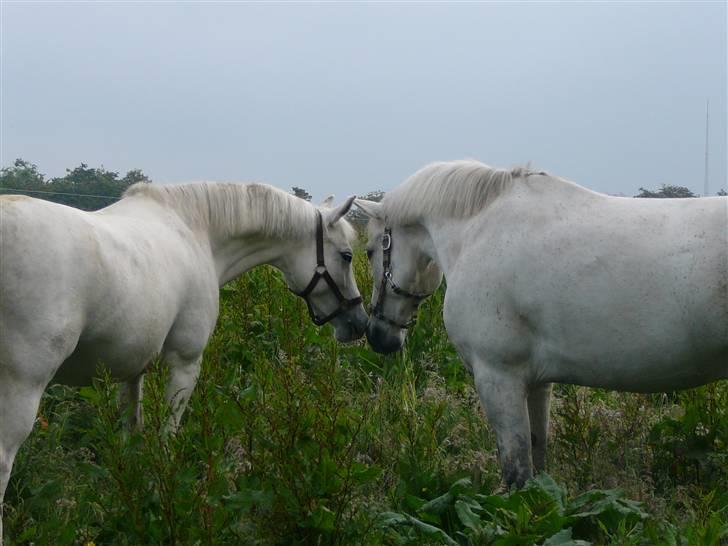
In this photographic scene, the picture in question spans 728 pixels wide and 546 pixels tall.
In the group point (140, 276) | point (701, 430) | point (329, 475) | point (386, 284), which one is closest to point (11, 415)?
point (140, 276)

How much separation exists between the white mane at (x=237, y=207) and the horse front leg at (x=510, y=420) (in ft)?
5.76

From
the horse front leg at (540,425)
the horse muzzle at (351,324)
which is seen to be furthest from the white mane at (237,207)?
the horse front leg at (540,425)

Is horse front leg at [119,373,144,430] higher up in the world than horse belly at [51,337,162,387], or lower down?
lower down

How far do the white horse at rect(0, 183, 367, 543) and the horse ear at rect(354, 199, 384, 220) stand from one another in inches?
9.5

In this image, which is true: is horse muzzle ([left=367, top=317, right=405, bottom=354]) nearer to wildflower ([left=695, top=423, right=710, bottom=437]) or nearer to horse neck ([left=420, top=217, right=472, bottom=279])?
horse neck ([left=420, top=217, right=472, bottom=279])

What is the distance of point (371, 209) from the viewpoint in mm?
4816

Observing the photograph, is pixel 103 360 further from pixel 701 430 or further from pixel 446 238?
pixel 701 430

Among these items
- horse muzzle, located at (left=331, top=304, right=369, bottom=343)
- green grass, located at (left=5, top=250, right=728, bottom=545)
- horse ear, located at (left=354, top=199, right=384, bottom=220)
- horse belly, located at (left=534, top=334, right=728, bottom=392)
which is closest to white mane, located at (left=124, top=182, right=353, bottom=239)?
horse ear, located at (left=354, top=199, right=384, bottom=220)

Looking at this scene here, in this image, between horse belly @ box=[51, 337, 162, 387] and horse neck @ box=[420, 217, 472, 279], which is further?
horse neck @ box=[420, 217, 472, 279]

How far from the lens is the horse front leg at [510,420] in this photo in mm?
3799

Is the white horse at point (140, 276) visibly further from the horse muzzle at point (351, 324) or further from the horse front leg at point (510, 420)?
the horse front leg at point (510, 420)

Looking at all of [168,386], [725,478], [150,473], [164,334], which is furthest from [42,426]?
[725,478]

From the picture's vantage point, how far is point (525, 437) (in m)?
3.81

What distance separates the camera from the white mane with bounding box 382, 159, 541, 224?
410cm
